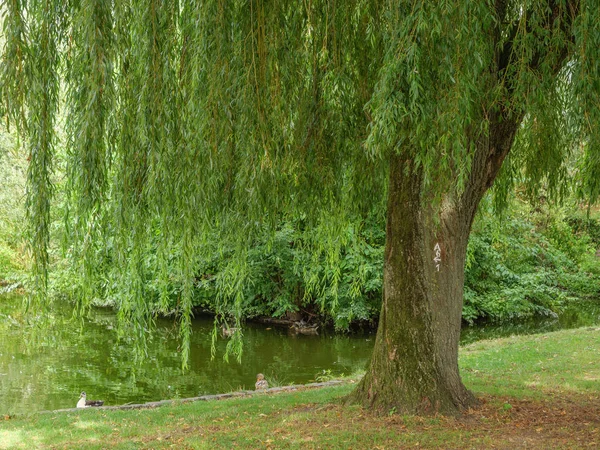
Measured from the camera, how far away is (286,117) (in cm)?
502

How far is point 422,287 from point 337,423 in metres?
1.40

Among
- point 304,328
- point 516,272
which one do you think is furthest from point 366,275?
point 516,272

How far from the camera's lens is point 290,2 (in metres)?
5.06

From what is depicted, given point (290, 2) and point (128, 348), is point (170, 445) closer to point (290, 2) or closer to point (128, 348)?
point (290, 2)

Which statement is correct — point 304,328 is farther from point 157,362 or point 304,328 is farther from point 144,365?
point 144,365

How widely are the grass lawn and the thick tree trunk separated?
0.81ft

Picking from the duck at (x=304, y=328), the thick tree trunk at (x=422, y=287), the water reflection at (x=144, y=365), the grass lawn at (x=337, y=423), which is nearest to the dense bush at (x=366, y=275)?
the duck at (x=304, y=328)

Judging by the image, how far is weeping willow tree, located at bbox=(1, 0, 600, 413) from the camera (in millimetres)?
3926

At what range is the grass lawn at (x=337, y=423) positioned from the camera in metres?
5.47

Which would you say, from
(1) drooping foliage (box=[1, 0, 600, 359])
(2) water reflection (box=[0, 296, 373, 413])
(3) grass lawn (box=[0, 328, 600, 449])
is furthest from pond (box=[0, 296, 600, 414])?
(1) drooping foliage (box=[1, 0, 600, 359])

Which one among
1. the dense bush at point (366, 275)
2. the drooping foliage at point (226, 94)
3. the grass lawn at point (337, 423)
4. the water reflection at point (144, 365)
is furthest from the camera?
the dense bush at point (366, 275)

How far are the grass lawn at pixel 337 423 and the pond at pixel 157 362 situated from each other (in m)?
1.69

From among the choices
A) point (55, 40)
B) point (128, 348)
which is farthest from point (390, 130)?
point (128, 348)

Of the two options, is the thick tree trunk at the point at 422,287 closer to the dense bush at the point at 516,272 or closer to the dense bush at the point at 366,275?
the dense bush at the point at 366,275
